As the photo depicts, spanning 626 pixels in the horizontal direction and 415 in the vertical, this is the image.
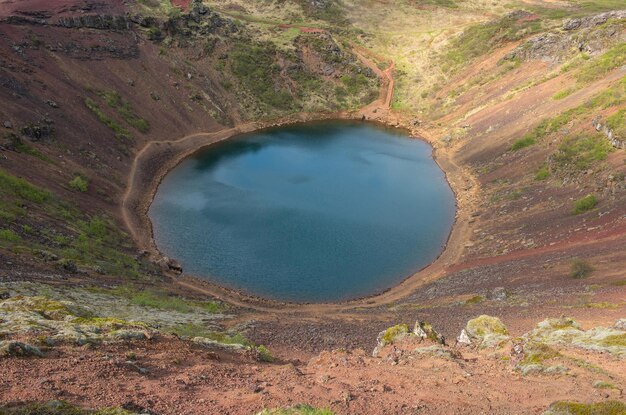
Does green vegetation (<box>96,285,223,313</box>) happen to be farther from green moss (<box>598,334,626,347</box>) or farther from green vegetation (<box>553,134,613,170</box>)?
green vegetation (<box>553,134,613,170</box>)

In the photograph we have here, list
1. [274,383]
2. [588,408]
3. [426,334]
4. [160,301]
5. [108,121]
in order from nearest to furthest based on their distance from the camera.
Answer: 1. [588,408]
2. [274,383]
3. [426,334]
4. [160,301]
5. [108,121]

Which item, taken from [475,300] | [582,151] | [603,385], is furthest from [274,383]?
[582,151]

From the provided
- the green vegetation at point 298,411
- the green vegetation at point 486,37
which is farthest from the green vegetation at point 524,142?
the green vegetation at point 298,411

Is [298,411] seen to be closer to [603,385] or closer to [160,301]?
[603,385]

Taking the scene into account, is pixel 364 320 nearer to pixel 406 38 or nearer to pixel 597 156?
pixel 597 156

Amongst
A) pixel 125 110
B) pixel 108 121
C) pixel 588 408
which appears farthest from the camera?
pixel 125 110

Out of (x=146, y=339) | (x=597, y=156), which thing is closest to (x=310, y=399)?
(x=146, y=339)
